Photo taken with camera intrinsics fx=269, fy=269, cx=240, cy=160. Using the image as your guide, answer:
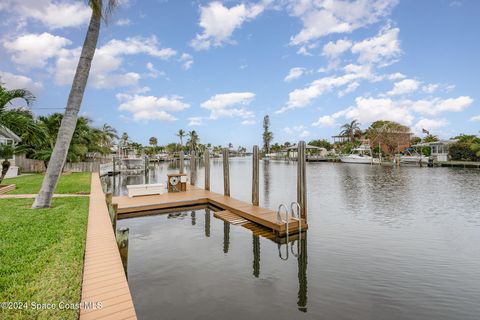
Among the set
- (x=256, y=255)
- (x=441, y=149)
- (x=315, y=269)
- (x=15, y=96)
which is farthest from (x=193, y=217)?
(x=441, y=149)

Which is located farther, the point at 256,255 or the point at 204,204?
the point at 204,204

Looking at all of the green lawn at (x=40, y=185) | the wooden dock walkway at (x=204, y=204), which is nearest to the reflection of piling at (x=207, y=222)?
the wooden dock walkway at (x=204, y=204)

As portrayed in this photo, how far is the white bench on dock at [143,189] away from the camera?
16.7 metres

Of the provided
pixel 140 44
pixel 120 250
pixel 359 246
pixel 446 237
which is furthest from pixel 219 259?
pixel 140 44

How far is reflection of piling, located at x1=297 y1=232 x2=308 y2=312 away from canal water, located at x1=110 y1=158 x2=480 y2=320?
1.0 inches

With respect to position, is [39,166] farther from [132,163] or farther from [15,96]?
[15,96]

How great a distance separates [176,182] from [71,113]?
9413 millimetres

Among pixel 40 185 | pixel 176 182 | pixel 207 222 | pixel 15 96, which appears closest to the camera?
pixel 207 222

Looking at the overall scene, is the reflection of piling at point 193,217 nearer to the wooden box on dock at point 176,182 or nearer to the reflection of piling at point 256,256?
the reflection of piling at point 256,256

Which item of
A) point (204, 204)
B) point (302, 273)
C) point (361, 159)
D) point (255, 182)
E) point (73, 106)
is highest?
point (73, 106)

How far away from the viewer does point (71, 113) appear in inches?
419

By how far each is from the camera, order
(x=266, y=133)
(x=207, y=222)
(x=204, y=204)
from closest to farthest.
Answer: (x=207, y=222)
(x=204, y=204)
(x=266, y=133)

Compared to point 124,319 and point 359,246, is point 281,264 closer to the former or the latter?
point 359,246

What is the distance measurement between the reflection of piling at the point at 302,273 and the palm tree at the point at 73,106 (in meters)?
9.78
